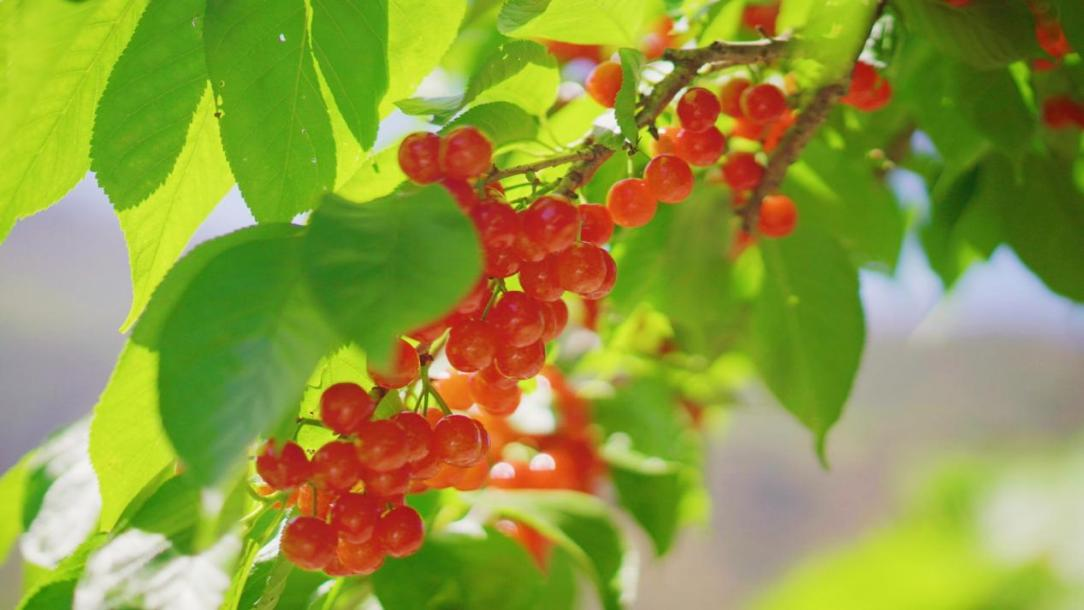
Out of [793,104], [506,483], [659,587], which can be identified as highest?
[793,104]

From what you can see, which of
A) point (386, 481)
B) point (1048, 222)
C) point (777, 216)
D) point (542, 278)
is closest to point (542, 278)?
point (542, 278)

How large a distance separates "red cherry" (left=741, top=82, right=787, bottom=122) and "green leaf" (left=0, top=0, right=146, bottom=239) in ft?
1.07

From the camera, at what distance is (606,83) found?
1.71ft

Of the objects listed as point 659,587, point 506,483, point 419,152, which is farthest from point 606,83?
point 659,587

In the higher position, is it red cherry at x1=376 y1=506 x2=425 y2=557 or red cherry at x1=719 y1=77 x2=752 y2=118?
red cherry at x1=719 y1=77 x2=752 y2=118

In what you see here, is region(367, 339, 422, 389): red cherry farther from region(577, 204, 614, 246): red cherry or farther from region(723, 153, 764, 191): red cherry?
region(723, 153, 764, 191): red cherry

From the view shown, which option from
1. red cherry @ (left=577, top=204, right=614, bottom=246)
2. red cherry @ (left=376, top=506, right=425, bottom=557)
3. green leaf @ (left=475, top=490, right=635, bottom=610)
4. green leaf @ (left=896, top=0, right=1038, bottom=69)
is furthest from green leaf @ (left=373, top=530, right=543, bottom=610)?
green leaf @ (left=896, top=0, right=1038, bottom=69)

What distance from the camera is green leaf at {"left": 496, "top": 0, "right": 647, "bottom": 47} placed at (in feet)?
1.39

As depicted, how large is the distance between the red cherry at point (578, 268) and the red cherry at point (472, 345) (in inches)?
1.5

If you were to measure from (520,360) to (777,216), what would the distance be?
1.07 feet

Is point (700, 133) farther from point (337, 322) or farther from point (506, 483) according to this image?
point (506, 483)

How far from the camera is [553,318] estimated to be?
441 mm

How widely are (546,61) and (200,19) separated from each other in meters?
0.16

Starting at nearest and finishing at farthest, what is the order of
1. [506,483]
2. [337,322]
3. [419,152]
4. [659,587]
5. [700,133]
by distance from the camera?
[337,322], [419,152], [700,133], [506,483], [659,587]
